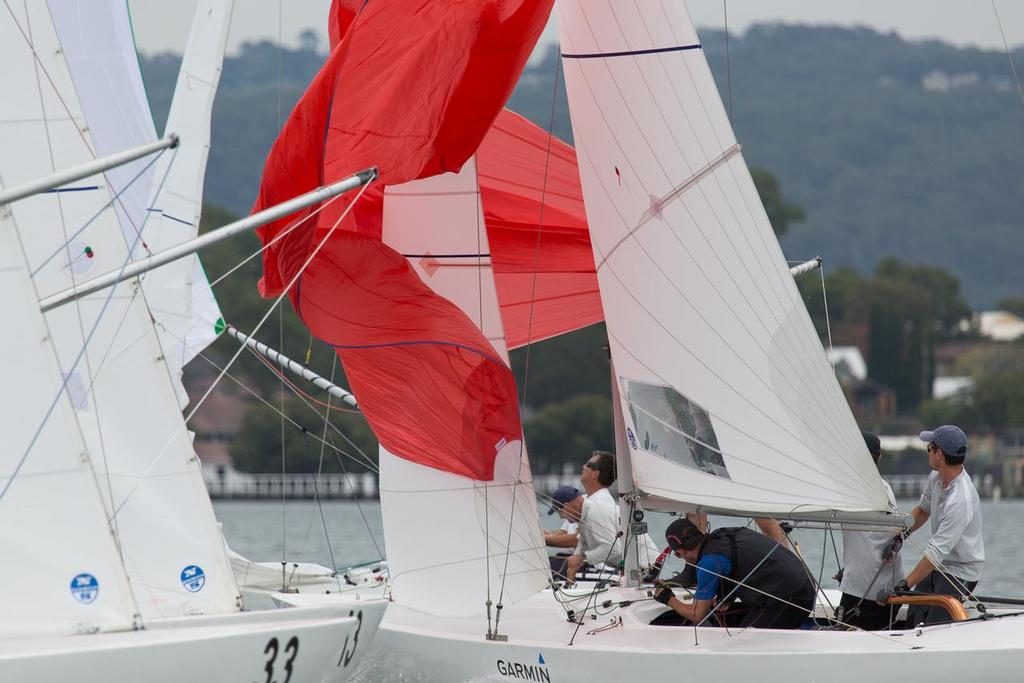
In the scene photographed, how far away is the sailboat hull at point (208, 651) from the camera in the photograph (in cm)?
618

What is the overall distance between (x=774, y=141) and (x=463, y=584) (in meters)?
175

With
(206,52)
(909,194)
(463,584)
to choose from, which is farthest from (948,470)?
(909,194)

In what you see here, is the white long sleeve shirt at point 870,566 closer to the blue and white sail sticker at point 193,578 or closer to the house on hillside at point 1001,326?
the blue and white sail sticker at point 193,578

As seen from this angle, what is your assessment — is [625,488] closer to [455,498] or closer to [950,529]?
[455,498]

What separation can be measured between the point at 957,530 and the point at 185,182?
686 centimetres

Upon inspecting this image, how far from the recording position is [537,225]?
11898mm

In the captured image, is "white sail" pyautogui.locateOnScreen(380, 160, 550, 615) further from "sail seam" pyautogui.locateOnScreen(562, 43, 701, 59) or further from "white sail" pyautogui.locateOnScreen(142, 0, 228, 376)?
"white sail" pyautogui.locateOnScreen(142, 0, 228, 376)

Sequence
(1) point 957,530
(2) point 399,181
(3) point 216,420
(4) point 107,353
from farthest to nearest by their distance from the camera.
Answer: (3) point 216,420
(2) point 399,181
(1) point 957,530
(4) point 107,353

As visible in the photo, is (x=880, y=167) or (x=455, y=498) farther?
(x=880, y=167)

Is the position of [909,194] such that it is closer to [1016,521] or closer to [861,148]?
[861,148]

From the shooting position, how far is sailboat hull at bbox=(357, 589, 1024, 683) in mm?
7363

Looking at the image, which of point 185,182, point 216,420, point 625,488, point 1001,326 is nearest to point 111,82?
point 185,182

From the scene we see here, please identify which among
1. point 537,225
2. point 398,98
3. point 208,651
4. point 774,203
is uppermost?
point 398,98

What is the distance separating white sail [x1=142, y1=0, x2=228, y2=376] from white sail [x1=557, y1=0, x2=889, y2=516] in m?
4.41
